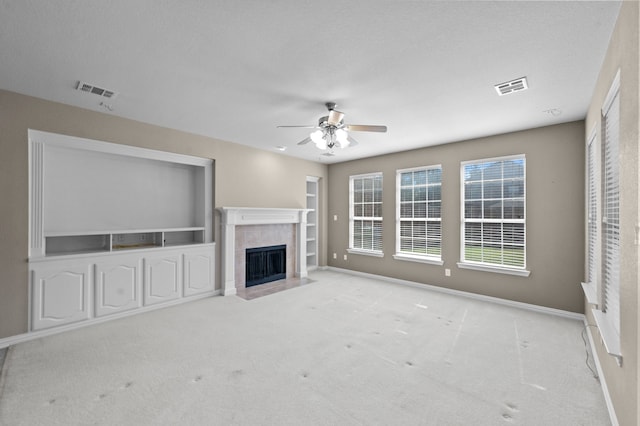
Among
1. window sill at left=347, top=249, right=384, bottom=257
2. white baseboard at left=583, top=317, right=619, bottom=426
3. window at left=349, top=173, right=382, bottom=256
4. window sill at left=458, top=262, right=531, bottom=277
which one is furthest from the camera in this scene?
window at left=349, top=173, right=382, bottom=256

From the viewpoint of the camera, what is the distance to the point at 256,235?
550 centimetres

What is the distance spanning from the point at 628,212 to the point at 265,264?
5.06 m

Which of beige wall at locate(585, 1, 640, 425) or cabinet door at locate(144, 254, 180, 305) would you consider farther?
cabinet door at locate(144, 254, 180, 305)

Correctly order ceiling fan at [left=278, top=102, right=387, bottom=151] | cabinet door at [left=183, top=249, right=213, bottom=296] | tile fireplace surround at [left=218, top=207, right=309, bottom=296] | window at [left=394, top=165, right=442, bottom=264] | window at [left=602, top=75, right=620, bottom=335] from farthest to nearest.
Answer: window at [left=394, top=165, right=442, bottom=264]
tile fireplace surround at [left=218, top=207, right=309, bottom=296]
cabinet door at [left=183, top=249, right=213, bottom=296]
ceiling fan at [left=278, top=102, right=387, bottom=151]
window at [left=602, top=75, right=620, bottom=335]

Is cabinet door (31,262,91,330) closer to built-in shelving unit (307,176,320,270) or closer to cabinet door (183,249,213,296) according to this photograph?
cabinet door (183,249,213,296)

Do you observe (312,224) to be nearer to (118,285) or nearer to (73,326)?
(118,285)

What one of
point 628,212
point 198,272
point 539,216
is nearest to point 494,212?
point 539,216

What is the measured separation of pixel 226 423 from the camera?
1876 millimetres

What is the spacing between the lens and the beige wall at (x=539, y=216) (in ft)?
12.5

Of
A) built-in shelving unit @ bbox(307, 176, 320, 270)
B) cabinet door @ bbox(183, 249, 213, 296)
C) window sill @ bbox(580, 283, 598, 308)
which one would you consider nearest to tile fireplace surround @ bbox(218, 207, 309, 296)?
cabinet door @ bbox(183, 249, 213, 296)

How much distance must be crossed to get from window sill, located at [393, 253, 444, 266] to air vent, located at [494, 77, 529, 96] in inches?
120

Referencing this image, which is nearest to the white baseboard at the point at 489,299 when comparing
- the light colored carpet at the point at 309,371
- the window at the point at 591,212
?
the light colored carpet at the point at 309,371

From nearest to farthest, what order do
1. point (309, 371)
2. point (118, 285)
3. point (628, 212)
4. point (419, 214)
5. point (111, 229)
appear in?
point (628, 212), point (309, 371), point (118, 285), point (111, 229), point (419, 214)

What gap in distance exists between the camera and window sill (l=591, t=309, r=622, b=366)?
1.72m
